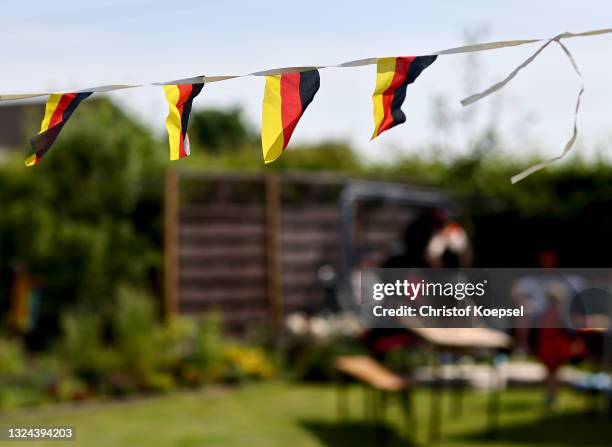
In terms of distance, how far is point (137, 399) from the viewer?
27.4 feet

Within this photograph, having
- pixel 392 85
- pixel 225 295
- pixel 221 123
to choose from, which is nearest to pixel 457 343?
pixel 392 85

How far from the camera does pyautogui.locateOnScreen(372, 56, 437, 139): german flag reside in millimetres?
3178

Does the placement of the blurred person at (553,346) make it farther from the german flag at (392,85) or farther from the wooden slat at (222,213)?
the german flag at (392,85)

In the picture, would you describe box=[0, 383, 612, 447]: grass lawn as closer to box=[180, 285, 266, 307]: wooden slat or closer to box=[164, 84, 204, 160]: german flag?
box=[180, 285, 266, 307]: wooden slat

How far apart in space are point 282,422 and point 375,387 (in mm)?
1097

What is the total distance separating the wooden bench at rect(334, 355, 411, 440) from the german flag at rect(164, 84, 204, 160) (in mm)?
3653

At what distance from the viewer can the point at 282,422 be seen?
7.58 m

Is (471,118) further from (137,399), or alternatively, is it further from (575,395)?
(137,399)

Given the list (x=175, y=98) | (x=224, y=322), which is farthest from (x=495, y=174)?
(x=175, y=98)

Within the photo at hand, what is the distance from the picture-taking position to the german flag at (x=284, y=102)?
321 centimetres

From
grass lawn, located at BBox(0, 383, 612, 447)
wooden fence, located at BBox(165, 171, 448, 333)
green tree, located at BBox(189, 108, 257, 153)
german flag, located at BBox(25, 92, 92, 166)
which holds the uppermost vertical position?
green tree, located at BBox(189, 108, 257, 153)

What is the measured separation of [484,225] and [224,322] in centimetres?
390

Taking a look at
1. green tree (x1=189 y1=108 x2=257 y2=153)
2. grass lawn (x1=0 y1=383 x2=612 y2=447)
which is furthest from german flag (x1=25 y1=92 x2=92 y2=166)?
green tree (x1=189 y1=108 x2=257 y2=153)

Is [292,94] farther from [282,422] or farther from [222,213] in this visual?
[222,213]
